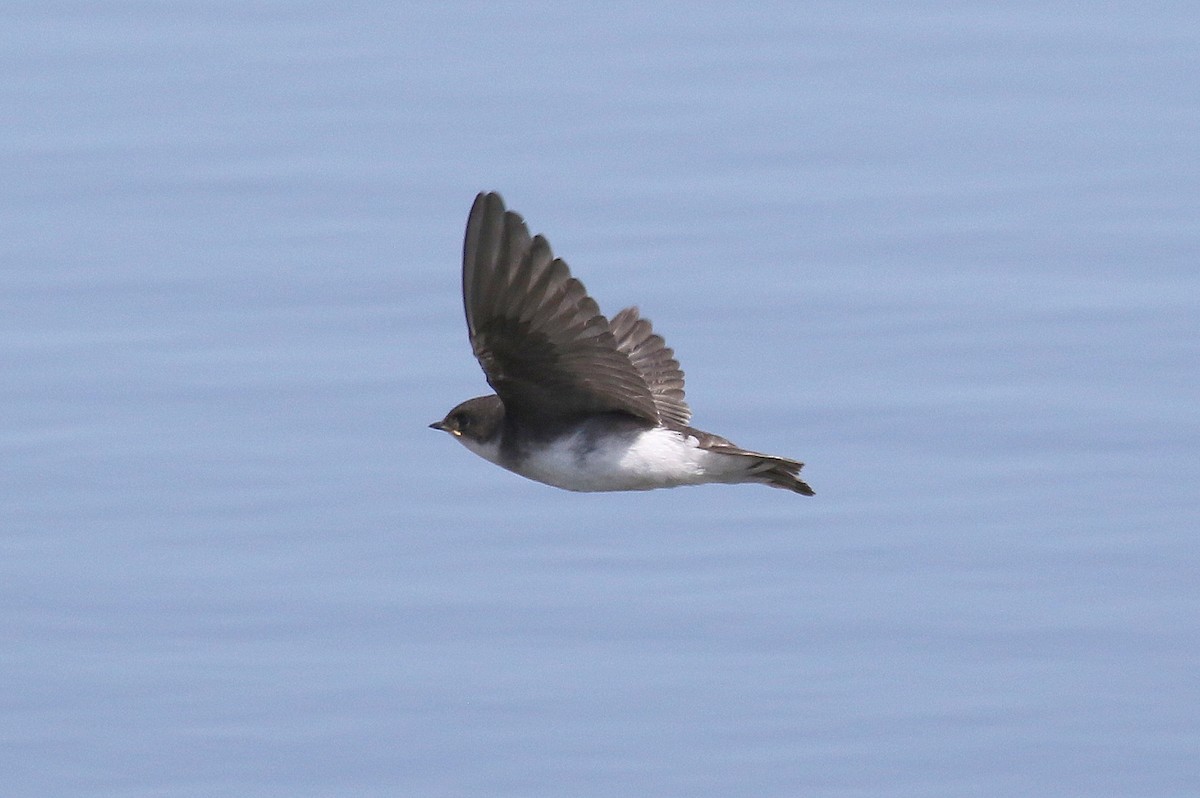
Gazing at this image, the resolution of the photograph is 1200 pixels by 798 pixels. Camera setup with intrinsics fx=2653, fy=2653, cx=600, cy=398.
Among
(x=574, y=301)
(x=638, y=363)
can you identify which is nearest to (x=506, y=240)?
(x=574, y=301)

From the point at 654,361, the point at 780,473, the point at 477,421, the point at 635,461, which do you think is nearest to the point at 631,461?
the point at 635,461

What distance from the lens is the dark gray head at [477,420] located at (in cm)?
788

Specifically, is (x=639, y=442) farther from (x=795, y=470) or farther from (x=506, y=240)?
(x=506, y=240)

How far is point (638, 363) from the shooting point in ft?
29.0

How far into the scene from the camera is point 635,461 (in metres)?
7.63

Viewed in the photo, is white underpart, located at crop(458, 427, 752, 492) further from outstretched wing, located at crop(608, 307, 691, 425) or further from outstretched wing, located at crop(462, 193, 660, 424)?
outstretched wing, located at crop(608, 307, 691, 425)

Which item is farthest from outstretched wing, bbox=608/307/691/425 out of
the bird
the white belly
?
the white belly

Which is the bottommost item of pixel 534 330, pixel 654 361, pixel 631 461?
pixel 631 461

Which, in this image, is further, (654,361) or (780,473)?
(654,361)

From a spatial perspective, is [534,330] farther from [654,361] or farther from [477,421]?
[654,361]

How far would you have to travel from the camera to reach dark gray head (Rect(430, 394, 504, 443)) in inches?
310

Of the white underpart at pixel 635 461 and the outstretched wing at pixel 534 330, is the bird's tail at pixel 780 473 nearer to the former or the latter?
the white underpart at pixel 635 461

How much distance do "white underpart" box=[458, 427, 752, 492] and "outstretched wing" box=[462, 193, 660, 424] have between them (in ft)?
0.28

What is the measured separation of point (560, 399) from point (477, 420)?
458 millimetres
